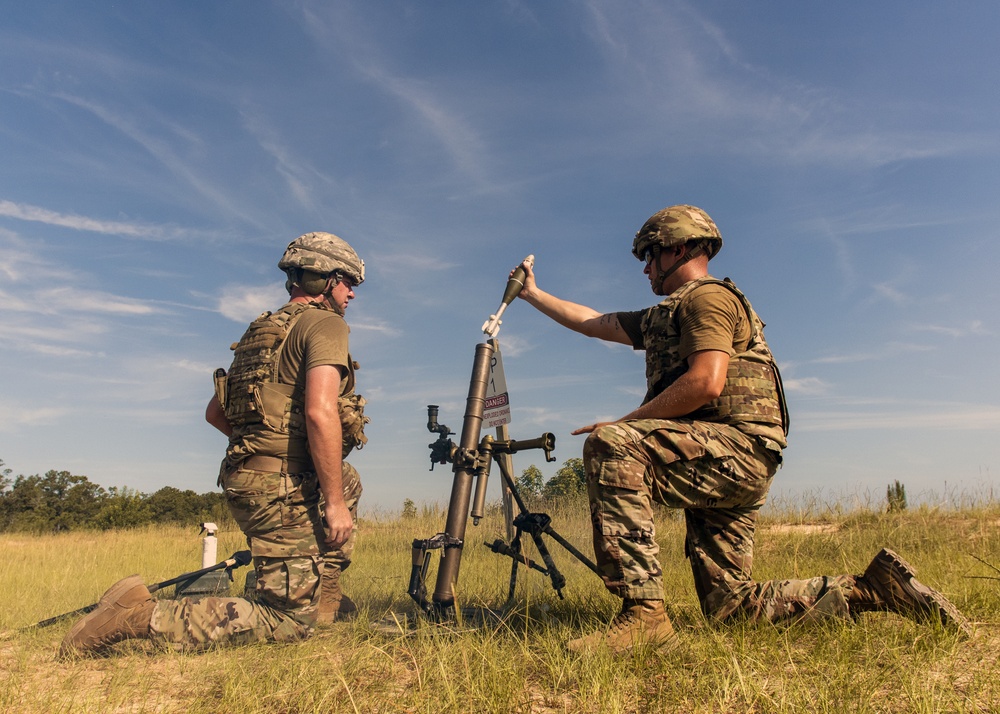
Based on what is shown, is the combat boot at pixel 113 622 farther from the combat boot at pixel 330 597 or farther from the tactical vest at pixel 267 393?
the combat boot at pixel 330 597

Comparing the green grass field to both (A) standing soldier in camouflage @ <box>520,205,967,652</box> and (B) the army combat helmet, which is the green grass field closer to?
(A) standing soldier in camouflage @ <box>520,205,967,652</box>

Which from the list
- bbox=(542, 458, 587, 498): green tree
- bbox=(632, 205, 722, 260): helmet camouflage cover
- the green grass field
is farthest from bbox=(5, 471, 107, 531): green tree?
bbox=(632, 205, 722, 260): helmet camouflage cover

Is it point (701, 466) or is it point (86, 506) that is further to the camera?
point (86, 506)

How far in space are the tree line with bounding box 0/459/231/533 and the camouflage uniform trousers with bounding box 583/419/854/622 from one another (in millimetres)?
17664

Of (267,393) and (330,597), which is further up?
(267,393)

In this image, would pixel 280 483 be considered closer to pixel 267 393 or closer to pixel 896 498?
pixel 267 393

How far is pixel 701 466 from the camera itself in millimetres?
3568

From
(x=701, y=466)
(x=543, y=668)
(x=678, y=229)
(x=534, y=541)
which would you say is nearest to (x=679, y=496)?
(x=701, y=466)

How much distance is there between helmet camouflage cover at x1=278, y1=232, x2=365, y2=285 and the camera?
16.3 ft

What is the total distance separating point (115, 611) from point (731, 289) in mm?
4208

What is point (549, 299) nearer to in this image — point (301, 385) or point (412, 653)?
point (301, 385)

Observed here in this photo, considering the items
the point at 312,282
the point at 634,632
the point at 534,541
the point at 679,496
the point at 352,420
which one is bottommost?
the point at 634,632

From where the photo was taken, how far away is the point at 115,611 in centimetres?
411

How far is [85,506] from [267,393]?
2339 cm
